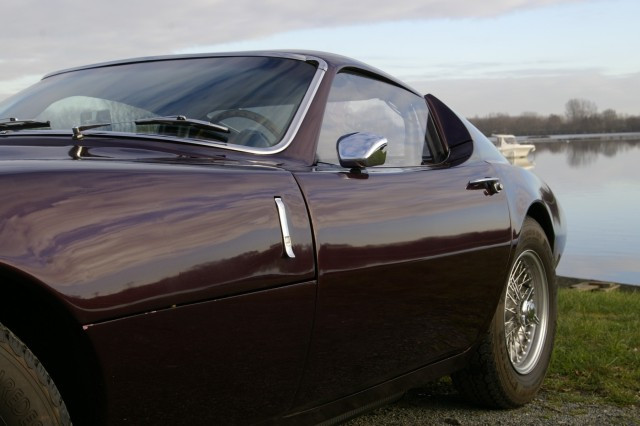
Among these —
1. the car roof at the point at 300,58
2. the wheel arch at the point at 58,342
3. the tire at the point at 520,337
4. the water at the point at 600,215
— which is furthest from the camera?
the water at the point at 600,215

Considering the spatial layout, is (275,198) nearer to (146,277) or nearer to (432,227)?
(146,277)

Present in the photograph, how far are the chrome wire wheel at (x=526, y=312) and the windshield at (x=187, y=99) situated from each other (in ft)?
4.82

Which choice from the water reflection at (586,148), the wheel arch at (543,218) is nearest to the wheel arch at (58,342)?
the wheel arch at (543,218)

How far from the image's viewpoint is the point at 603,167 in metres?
71.4

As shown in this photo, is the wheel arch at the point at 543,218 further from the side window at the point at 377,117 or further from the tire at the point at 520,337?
the side window at the point at 377,117

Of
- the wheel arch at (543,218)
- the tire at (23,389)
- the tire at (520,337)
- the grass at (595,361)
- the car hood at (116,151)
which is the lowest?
the grass at (595,361)

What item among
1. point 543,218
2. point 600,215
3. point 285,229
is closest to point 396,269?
point 285,229

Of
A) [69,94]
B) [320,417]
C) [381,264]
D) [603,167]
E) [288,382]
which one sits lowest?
[603,167]

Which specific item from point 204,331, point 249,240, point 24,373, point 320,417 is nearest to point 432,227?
point 320,417

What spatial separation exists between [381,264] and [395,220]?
0.19m

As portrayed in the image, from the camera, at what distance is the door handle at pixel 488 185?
11.4ft

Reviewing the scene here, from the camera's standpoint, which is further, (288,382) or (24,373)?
(288,382)

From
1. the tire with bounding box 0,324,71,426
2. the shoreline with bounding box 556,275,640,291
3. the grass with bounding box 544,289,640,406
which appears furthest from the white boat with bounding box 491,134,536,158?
the tire with bounding box 0,324,71,426

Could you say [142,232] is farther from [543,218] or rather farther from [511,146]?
[511,146]
